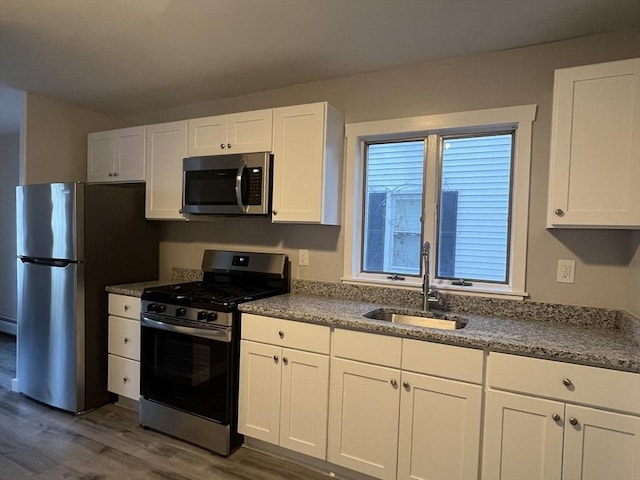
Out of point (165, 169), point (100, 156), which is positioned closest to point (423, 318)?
point (165, 169)

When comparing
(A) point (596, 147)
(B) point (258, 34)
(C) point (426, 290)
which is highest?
(B) point (258, 34)

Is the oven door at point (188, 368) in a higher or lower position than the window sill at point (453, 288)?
lower

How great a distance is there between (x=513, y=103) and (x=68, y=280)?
3122 mm

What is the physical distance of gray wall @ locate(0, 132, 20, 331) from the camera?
4656mm

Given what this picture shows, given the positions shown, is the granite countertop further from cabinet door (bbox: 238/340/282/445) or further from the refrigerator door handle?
the refrigerator door handle

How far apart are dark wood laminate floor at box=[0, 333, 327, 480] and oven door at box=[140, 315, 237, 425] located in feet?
0.78

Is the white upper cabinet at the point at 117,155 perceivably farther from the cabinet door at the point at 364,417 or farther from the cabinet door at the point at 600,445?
the cabinet door at the point at 600,445

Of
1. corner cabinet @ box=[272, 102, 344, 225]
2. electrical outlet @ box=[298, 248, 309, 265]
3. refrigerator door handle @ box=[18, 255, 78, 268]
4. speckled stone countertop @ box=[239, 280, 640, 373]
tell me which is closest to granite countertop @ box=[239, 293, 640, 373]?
speckled stone countertop @ box=[239, 280, 640, 373]

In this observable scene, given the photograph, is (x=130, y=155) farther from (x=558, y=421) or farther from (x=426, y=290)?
(x=558, y=421)

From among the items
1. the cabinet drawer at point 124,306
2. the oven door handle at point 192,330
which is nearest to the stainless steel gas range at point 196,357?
the oven door handle at point 192,330

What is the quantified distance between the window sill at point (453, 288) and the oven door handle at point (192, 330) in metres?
0.86

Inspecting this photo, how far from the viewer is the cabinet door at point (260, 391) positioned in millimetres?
2223

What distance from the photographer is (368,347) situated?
6.44 feet

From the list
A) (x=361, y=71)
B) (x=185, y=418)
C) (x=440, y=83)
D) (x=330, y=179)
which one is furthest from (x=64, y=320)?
(x=440, y=83)
